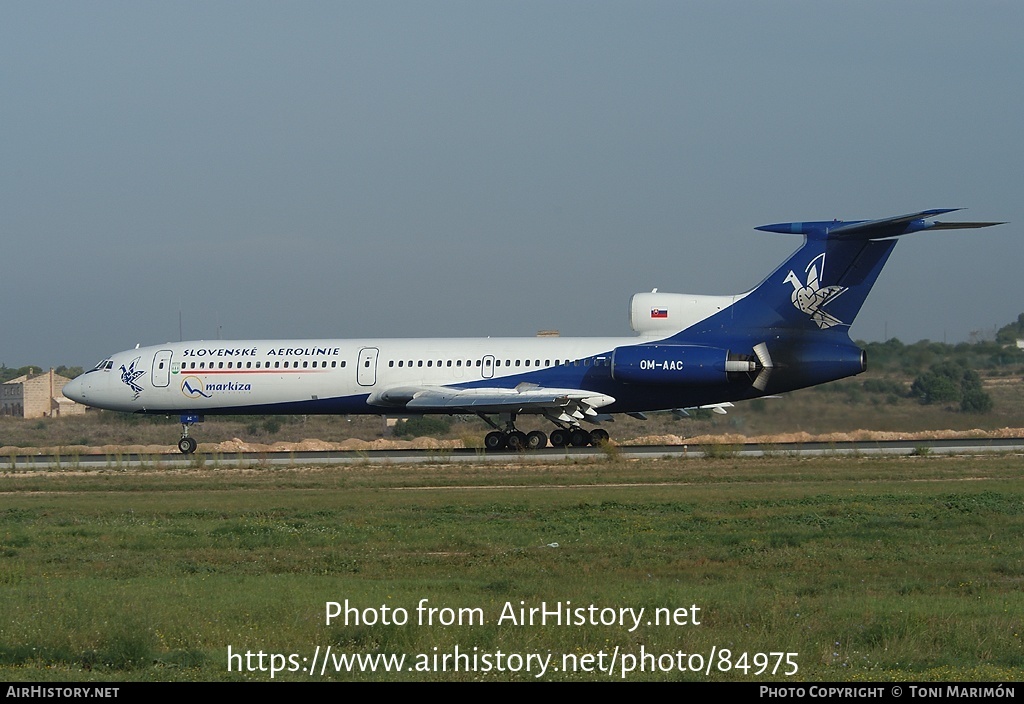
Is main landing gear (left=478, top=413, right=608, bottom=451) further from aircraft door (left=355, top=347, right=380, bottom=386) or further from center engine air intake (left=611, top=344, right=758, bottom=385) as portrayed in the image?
aircraft door (left=355, top=347, right=380, bottom=386)

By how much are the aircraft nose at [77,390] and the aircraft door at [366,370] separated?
9.57m

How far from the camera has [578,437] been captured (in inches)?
1444

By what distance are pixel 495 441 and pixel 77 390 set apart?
46.5ft

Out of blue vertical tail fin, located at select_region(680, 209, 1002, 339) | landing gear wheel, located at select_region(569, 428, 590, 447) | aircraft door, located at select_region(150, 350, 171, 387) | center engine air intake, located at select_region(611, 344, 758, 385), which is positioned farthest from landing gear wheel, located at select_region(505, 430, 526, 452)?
aircraft door, located at select_region(150, 350, 171, 387)

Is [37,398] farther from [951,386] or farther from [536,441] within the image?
[951,386]

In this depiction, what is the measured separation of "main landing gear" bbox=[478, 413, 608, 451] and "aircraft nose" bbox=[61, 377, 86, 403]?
13.4m

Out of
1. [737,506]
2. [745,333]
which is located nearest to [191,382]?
[745,333]

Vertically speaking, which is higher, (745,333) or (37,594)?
(745,333)

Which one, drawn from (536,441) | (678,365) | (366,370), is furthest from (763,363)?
(366,370)

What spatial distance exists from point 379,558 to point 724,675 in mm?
7116

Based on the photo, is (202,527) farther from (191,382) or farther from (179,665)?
(191,382)

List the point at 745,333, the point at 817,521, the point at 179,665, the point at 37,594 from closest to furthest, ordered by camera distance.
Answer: the point at 179,665 → the point at 37,594 → the point at 817,521 → the point at 745,333

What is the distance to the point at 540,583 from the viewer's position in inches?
504
